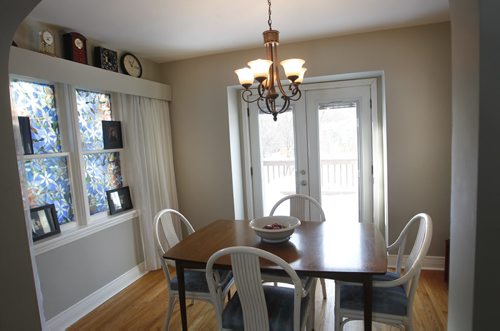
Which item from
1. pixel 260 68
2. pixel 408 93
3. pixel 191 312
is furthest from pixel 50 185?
pixel 408 93

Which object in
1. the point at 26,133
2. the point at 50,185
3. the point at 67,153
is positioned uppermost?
the point at 26,133

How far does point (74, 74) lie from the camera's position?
250cm

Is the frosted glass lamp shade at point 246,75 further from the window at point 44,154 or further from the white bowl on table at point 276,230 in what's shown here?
the window at point 44,154

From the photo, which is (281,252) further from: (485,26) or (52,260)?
(52,260)

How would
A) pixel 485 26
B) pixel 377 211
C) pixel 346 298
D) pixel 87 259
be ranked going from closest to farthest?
pixel 485 26, pixel 346 298, pixel 87 259, pixel 377 211

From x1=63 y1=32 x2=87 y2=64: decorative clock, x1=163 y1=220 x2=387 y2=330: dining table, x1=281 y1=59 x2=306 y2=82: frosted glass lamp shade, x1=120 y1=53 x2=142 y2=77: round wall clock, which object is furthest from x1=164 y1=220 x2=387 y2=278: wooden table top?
x1=120 y1=53 x2=142 y2=77: round wall clock

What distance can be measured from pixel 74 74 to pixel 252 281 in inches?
88.0

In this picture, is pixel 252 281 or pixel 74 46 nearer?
pixel 252 281

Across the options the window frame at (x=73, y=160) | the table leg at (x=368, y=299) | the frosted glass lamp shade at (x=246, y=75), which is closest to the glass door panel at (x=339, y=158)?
the frosted glass lamp shade at (x=246, y=75)

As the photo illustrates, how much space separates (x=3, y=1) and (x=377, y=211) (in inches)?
135

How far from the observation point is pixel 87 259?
2691 mm

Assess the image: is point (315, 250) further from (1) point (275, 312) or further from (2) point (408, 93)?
(2) point (408, 93)

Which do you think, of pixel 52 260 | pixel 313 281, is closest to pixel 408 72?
pixel 313 281

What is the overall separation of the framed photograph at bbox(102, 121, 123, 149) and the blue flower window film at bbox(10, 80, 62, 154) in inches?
17.6
